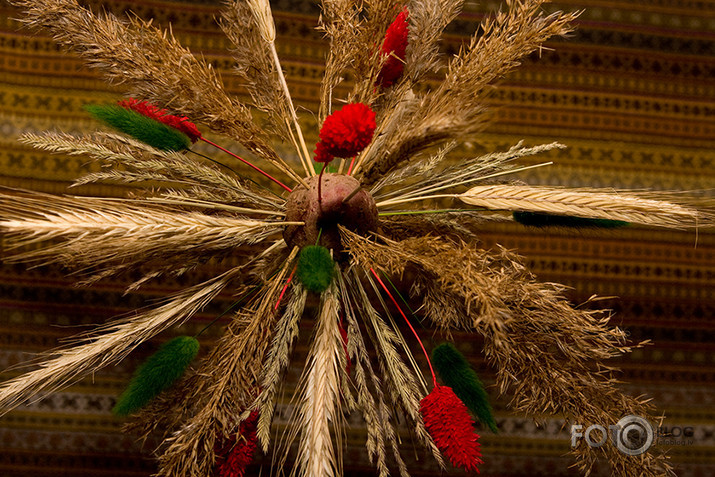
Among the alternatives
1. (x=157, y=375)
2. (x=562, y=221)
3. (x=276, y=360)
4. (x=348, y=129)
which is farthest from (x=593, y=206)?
(x=157, y=375)

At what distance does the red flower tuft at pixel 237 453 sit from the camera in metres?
0.45

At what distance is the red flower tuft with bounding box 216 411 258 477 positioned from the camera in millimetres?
448

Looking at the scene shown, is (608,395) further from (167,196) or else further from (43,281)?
(43,281)

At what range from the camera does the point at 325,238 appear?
48 cm

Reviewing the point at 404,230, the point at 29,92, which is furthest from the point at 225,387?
the point at 29,92

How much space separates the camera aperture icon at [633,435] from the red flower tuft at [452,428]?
0.44ft

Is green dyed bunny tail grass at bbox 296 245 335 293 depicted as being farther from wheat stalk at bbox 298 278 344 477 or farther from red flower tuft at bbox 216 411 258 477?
red flower tuft at bbox 216 411 258 477

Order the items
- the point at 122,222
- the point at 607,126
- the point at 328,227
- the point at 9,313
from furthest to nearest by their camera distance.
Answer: the point at 607,126 → the point at 9,313 → the point at 328,227 → the point at 122,222

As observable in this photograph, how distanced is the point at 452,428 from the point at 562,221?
212mm

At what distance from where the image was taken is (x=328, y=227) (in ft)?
1.59

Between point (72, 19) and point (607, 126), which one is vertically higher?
point (72, 19)

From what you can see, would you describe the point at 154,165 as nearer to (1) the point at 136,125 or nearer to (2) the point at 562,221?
(1) the point at 136,125

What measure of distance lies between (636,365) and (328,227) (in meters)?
0.83

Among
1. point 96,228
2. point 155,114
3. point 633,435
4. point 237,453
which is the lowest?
point 633,435
